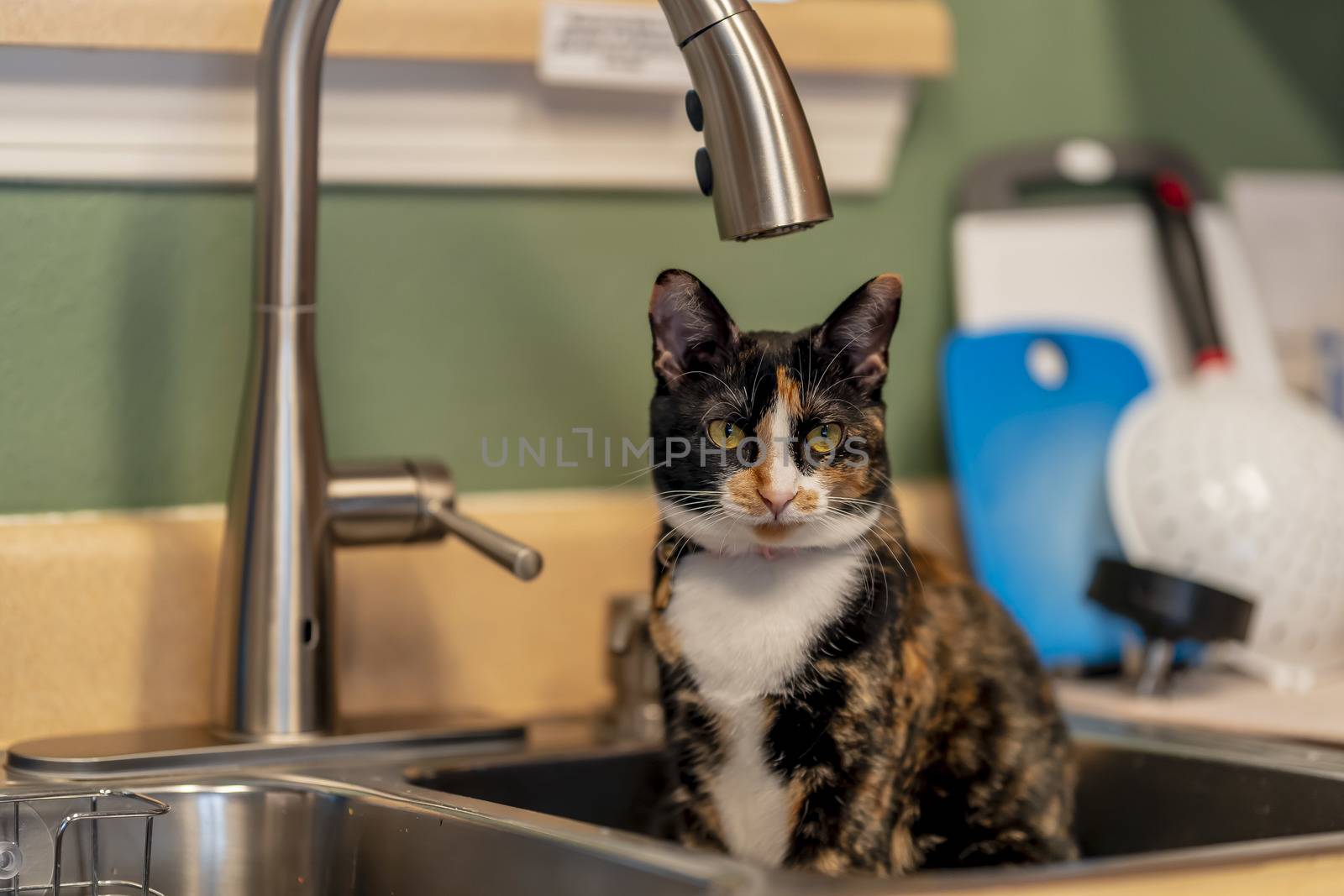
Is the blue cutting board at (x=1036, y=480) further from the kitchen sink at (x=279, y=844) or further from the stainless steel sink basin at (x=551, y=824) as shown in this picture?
the kitchen sink at (x=279, y=844)

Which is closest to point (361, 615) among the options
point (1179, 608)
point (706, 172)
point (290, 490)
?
point (290, 490)

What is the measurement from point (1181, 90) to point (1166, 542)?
53cm

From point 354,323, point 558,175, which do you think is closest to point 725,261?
point 558,175

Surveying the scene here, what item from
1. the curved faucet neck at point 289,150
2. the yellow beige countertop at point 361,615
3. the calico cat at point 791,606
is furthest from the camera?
the yellow beige countertop at point 361,615

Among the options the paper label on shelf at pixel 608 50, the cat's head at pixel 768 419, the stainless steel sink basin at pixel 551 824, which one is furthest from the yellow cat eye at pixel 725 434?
the paper label on shelf at pixel 608 50

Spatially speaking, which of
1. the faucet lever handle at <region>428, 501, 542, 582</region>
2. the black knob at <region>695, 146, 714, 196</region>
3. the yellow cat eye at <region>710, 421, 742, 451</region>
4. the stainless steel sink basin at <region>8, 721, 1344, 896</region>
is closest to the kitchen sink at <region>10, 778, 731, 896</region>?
the stainless steel sink basin at <region>8, 721, 1344, 896</region>

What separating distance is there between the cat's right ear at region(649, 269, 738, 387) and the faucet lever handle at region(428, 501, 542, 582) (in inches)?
5.5

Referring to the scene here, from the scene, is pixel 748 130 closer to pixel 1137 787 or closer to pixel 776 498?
pixel 776 498

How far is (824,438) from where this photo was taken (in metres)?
0.74

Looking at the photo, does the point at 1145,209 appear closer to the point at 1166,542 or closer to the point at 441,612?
the point at 1166,542

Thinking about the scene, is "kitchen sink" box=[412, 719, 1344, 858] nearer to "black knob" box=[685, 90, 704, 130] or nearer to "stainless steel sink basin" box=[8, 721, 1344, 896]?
"stainless steel sink basin" box=[8, 721, 1344, 896]

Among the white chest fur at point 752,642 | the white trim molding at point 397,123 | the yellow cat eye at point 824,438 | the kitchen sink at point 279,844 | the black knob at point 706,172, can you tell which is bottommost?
the kitchen sink at point 279,844

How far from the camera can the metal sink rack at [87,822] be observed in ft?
2.60

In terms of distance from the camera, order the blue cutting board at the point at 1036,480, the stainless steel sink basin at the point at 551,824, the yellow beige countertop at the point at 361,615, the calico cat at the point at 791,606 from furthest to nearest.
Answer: the blue cutting board at the point at 1036,480 < the yellow beige countertop at the point at 361,615 < the calico cat at the point at 791,606 < the stainless steel sink basin at the point at 551,824
